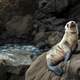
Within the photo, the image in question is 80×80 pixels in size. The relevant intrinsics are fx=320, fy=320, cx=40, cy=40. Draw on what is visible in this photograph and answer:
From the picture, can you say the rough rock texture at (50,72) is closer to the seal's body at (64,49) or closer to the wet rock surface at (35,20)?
the seal's body at (64,49)

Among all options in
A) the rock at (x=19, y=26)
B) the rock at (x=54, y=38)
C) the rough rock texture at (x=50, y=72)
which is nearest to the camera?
the rough rock texture at (x=50, y=72)

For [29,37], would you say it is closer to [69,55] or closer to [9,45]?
[9,45]

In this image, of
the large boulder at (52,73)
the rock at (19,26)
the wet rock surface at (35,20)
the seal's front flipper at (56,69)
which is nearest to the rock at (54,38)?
the wet rock surface at (35,20)

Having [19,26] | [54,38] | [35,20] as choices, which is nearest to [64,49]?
[54,38]

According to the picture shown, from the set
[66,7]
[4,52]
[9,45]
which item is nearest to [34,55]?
[4,52]

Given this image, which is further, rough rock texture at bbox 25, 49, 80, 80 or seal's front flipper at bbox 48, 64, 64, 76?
seal's front flipper at bbox 48, 64, 64, 76

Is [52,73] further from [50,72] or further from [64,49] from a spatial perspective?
[64,49]

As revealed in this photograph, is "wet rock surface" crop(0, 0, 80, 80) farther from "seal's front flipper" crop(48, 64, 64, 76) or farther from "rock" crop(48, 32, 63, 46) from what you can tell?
"seal's front flipper" crop(48, 64, 64, 76)

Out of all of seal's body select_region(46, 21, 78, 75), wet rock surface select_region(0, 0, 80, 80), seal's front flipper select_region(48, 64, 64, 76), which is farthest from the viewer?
wet rock surface select_region(0, 0, 80, 80)

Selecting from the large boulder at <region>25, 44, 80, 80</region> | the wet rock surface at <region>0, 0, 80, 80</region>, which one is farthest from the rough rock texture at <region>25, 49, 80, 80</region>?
the wet rock surface at <region>0, 0, 80, 80</region>

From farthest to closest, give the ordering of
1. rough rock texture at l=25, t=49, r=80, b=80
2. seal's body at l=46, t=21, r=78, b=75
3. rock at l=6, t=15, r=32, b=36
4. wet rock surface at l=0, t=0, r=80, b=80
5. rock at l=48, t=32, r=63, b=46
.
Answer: rock at l=6, t=15, r=32, b=36 < wet rock surface at l=0, t=0, r=80, b=80 < rock at l=48, t=32, r=63, b=46 < seal's body at l=46, t=21, r=78, b=75 < rough rock texture at l=25, t=49, r=80, b=80

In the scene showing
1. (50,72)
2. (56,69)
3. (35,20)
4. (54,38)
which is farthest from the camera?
(35,20)

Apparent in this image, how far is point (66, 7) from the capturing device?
33.8 feet

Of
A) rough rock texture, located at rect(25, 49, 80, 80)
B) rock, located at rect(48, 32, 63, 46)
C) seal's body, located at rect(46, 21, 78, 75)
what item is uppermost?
seal's body, located at rect(46, 21, 78, 75)
